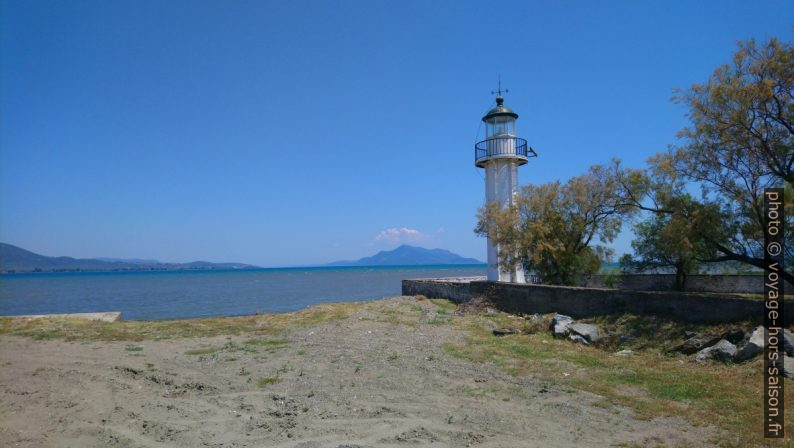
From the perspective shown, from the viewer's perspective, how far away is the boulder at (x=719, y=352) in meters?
9.40

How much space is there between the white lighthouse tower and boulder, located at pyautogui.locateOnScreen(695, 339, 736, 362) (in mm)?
13510

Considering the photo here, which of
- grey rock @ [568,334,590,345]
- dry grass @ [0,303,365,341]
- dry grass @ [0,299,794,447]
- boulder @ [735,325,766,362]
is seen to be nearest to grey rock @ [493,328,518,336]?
dry grass @ [0,299,794,447]

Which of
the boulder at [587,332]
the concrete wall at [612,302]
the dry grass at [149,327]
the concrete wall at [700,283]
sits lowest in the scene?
the dry grass at [149,327]

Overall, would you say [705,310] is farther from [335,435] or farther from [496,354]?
[335,435]

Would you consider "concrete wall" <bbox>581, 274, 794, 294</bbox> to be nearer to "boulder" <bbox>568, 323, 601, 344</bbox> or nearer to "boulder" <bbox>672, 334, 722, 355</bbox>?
"boulder" <bbox>672, 334, 722, 355</bbox>

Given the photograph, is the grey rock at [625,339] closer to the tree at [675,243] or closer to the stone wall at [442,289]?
the tree at [675,243]

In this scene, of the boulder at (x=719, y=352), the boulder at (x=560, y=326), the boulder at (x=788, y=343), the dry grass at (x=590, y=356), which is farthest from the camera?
the boulder at (x=560, y=326)

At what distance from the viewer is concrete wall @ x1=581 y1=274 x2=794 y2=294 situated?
1561cm

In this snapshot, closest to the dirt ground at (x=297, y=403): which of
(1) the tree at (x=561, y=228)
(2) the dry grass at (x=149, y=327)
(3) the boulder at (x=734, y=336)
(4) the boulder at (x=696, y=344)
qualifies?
(2) the dry grass at (x=149, y=327)

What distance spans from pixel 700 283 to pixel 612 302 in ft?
15.4

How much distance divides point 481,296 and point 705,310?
10.5 meters

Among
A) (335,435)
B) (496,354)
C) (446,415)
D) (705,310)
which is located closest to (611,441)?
(446,415)

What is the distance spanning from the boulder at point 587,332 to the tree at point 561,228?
723cm

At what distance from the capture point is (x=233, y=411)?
7301 mm
